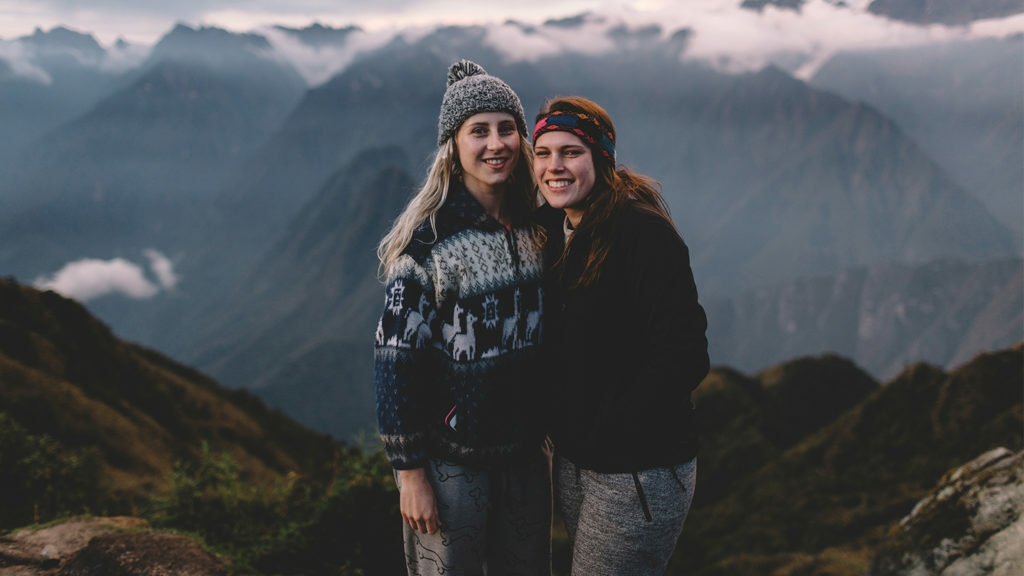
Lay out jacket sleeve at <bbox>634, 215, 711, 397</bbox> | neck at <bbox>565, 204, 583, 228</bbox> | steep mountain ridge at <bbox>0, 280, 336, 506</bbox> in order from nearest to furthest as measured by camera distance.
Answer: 1. jacket sleeve at <bbox>634, 215, 711, 397</bbox>
2. neck at <bbox>565, 204, 583, 228</bbox>
3. steep mountain ridge at <bbox>0, 280, 336, 506</bbox>

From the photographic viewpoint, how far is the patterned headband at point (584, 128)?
2.62 m

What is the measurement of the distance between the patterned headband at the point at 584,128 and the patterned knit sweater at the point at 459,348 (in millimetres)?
591

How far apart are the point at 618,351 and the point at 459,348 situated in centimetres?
77

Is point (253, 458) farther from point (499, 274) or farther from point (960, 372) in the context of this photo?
point (960, 372)

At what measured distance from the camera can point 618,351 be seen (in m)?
2.59

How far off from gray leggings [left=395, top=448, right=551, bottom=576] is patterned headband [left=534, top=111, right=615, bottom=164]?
1639mm

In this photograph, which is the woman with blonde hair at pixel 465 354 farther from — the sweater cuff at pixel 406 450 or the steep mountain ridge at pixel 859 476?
the steep mountain ridge at pixel 859 476

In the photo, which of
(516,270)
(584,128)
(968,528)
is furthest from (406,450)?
(968,528)

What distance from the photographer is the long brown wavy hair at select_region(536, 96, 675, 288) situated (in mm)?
2564

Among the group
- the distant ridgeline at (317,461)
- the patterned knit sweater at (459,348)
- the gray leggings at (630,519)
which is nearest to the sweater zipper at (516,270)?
the patterned knit sweater at (459,348)

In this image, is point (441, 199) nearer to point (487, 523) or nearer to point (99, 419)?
point (487, 523)

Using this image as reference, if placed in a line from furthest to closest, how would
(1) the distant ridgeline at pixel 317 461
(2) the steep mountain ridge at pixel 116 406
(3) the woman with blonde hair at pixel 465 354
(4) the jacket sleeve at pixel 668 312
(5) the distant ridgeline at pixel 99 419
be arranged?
(2) the steep mountain ridge at pixel 116 406, (5) the distant ridgeline at pixel 99 419, (1) the distant ridgeline at pixel 317 461, (3) the woman with blonde hair at pixel 465 354, (4) the jacket sleeve at pixel 668 312

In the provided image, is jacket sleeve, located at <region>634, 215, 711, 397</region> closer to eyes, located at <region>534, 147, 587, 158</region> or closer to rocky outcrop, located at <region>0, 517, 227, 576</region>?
eyes, located at <region>534, 147, 587, 158</region>

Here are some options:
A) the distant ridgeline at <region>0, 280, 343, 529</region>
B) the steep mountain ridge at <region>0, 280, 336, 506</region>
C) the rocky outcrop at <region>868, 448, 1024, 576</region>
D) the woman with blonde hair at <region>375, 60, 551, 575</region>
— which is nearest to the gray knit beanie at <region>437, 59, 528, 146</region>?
the woman with blonde hair at <region>375, 60, 551, 575</region>
